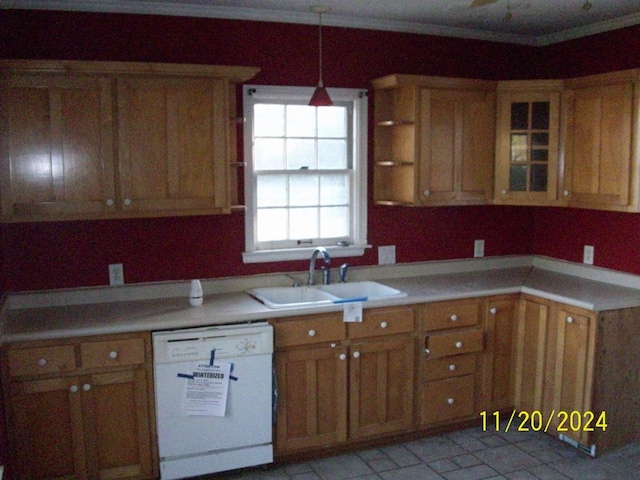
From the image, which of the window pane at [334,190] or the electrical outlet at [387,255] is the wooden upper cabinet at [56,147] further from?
the electrical outlet at [387,255]

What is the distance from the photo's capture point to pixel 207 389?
3.14 metres

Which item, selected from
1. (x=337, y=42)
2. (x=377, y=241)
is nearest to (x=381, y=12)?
(x=337, y=42)

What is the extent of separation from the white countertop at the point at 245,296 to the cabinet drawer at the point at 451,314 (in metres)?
0.05

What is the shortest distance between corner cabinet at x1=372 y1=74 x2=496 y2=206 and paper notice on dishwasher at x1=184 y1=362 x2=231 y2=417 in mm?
1592

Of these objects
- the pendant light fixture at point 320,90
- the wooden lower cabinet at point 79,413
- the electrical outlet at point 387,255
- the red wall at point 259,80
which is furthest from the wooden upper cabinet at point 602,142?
the wooden lower cabinet at point 79,413

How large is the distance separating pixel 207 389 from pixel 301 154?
1.60 meters

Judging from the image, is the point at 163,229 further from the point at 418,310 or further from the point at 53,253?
the point at 418,310

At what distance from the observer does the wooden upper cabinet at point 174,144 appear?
320 cm

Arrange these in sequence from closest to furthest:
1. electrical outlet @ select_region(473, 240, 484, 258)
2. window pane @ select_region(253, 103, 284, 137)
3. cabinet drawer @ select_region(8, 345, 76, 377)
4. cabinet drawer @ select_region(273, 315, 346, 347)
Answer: cabinet drawer @ select_region(8, 345, 76, 377) → cabinet drawer @ select_region(273, 315, 346, 347) → window pane @ select_region(253, 103, 284, 137) → electrical outlet @ select_region(473, 240, 484, 258)

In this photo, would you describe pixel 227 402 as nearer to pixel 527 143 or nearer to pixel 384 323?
pixel 384 323

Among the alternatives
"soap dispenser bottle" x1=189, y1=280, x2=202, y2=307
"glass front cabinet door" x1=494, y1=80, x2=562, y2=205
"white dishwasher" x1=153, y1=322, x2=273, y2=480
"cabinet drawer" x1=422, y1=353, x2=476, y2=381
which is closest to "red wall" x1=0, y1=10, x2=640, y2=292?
"soap dispenser bottle" x1=189, y1=280, x2=202, y2=307

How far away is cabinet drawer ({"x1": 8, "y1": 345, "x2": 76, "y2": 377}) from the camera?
2887 mm

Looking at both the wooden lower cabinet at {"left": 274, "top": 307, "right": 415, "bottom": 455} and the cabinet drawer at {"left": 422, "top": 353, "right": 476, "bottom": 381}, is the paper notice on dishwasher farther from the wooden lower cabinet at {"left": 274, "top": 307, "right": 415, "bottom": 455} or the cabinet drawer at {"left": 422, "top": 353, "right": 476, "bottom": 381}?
the cabinet drawer at {"left": 422, "top": 353, "right": 476, "bottom": 381}
